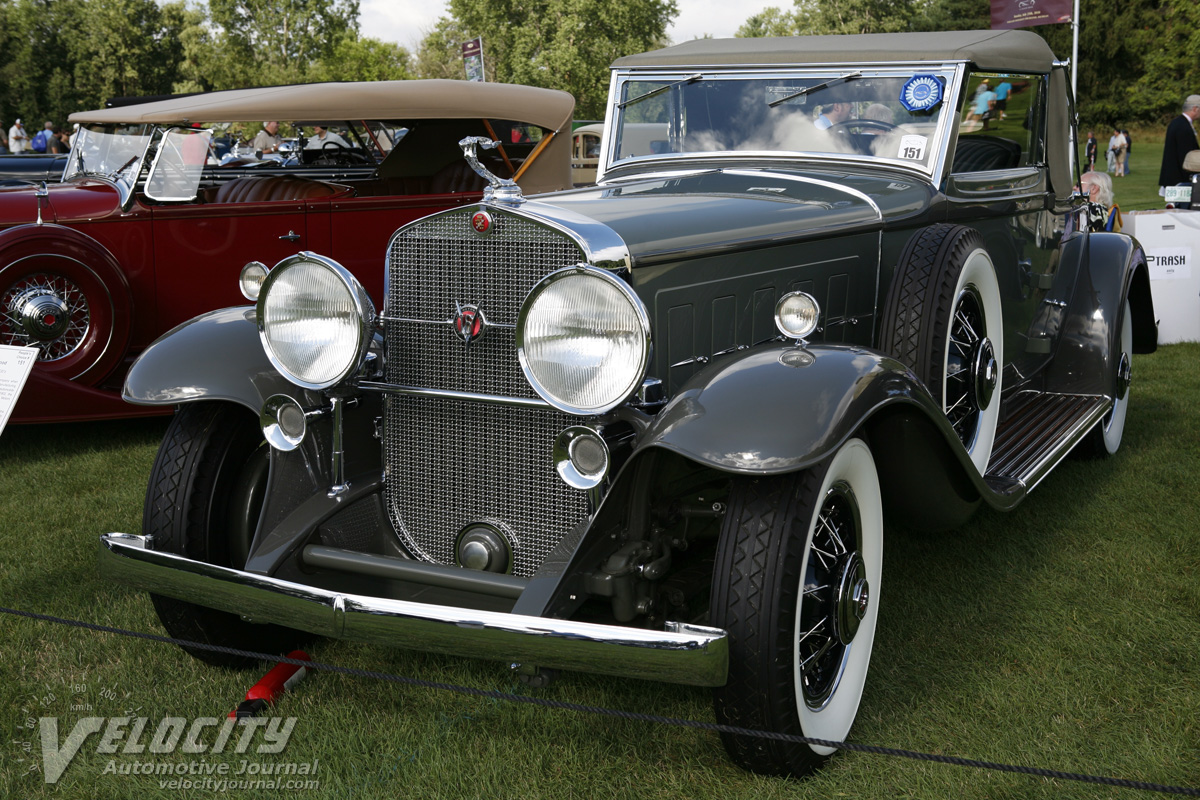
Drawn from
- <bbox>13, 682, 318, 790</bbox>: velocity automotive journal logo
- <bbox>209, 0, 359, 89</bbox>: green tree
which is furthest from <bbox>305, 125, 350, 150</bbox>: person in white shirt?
<bbox>209, 0, 359, 89</bbox>: green tree

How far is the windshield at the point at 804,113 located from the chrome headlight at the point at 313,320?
1.77 metres

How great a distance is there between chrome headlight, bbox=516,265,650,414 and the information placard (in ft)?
5.76

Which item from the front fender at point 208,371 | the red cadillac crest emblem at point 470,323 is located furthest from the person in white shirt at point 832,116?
the front fender at point 208,371

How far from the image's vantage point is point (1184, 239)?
727cm

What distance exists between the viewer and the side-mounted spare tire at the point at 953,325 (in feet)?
9.94

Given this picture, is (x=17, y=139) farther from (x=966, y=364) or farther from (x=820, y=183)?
(x=966, y=364)

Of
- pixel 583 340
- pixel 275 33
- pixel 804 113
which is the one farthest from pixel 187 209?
pixel 275 33

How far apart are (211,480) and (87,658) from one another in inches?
29.3

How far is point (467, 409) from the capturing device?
272 centimetres

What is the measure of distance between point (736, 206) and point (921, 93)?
111 cm

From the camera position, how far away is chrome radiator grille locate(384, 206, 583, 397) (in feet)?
8.39

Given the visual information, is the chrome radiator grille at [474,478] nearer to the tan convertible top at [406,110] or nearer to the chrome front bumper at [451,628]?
the chrome front bumper at [451,628]

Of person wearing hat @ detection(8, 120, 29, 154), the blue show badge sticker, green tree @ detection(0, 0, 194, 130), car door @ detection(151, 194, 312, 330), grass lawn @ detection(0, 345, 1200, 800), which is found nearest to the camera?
grass lawn @ detection(0, 345, 1200, 800)

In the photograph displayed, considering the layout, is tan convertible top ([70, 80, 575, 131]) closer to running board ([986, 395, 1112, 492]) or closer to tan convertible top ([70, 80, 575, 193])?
tan convertible top ([70, 80, 575, 193])
